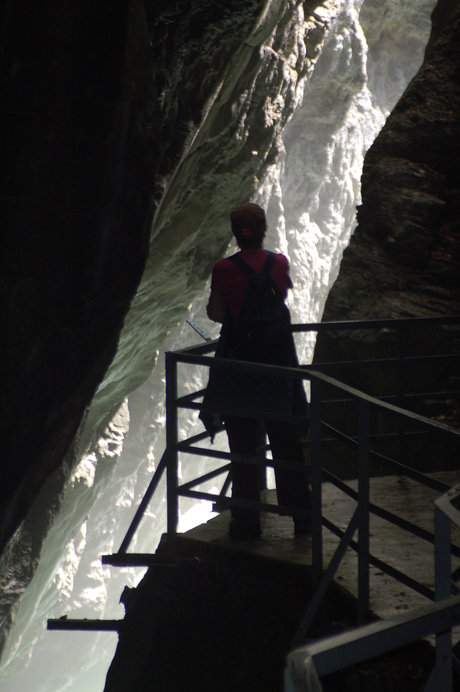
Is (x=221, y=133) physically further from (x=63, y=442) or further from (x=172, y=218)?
(x=63, y=442)

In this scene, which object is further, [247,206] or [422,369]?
[422,369]

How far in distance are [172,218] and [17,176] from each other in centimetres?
537

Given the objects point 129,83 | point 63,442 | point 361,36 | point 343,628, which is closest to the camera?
point 343,628

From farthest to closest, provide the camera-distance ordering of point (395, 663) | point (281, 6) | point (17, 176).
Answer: point (281, 6), point (17, 176), point (395, 663)

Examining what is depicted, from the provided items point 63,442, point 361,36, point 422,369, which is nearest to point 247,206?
point 422,369

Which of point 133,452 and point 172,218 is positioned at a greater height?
point 172,218

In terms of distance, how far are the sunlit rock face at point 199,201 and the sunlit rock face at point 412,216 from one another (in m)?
2.12

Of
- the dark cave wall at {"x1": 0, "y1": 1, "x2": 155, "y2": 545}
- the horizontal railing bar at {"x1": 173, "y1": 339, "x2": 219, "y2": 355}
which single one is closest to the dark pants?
the horizontal railing bar at {"x1": 173, "y1": 339, "x2": 219, "y2": 355}

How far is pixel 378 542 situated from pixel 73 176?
3.53 m

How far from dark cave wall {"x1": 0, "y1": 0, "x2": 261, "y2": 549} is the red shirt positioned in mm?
2084

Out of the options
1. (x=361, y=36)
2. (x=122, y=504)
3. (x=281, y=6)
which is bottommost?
(x=122, y=504)

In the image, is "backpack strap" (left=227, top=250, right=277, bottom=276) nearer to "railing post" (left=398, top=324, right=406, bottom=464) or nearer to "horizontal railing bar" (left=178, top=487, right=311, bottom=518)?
"horizontal railing bar" (left=178, top=487, right=311, bottom=518)

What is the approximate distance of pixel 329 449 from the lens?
6.62 metres

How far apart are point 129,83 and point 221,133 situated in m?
4.63
